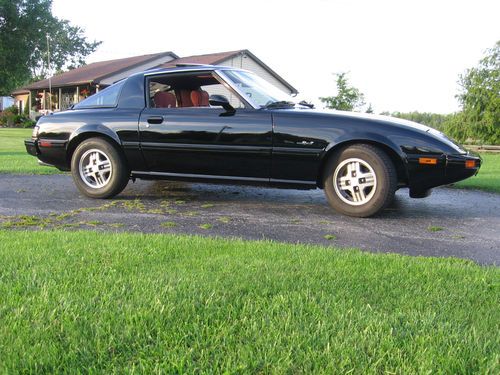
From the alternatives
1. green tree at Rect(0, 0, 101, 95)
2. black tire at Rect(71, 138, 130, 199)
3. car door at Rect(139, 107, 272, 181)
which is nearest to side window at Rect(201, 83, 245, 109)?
car door at Rect(139, 107, 272, 181)

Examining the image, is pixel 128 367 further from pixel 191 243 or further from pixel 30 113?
pixel 30 113

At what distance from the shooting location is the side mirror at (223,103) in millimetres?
4641

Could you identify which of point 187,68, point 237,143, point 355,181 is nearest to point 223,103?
point 237,143

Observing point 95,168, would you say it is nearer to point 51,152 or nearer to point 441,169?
point 51,152

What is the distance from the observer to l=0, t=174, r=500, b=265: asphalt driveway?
3695 mm

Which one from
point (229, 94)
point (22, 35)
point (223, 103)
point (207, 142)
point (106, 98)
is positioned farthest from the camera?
point (22, 35)

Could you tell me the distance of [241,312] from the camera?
6.73ft

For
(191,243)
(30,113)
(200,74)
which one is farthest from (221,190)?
(30,113)

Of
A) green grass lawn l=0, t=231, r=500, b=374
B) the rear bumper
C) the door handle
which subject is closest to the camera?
green grass lawn l=0, t=231, r=500, b=374

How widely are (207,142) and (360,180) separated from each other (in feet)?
5.36

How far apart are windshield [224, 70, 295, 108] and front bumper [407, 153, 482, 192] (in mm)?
1520

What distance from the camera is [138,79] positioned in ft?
17.7

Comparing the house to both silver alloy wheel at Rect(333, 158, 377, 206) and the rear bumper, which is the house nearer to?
the rear bumper

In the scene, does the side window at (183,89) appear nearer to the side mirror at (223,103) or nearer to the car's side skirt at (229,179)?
the side mirror at (223,103)
